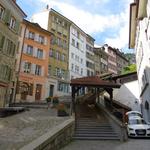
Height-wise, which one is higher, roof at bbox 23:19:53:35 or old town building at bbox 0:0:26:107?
roof at bbox 23:19:53:35

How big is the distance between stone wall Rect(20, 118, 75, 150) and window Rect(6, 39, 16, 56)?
13.8 m

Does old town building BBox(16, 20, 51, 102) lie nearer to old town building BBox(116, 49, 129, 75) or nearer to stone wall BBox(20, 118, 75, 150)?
stone wall BBox(20, 118, 75, 150)

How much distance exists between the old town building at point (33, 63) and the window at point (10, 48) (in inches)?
392

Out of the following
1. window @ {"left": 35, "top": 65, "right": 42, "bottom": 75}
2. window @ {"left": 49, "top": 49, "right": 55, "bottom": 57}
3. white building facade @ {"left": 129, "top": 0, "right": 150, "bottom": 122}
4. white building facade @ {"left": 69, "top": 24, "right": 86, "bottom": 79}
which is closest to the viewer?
white building facade @ {"left": 129, "top": 0, "right": 150, "bottom": 122}

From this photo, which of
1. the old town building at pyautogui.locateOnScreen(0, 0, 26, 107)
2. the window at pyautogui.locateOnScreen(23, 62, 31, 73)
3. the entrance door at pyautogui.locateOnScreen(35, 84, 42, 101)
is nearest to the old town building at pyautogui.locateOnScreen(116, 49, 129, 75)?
the entrance door at pyautogui.locateOnScreen(35, 84, 42, 101)

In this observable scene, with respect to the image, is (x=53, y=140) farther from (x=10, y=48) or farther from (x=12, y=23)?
(x=12, y=23)

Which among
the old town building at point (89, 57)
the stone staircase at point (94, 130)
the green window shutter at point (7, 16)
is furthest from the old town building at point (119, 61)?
the stone staircase at point (94, 130)

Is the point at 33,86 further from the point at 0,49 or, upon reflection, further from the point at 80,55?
the point at 80,55

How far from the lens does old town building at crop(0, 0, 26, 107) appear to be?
23.5 m

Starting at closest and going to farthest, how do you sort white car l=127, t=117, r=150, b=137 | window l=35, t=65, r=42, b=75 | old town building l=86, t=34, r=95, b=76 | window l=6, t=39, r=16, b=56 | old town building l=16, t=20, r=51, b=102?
white car l=127, t=117, r=150, b=137, window l=6, t=39, r=16, b=56, old town building l=16, t=20, r=51, b=102, window l=35, t=65, r=42, b=75, old town building l=86, t=34, r=95, b=76

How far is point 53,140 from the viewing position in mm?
10414

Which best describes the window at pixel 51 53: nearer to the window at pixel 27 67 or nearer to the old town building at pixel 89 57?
the window at pixel 27 67

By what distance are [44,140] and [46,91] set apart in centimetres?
3079

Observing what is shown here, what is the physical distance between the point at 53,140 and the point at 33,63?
29122 mm
